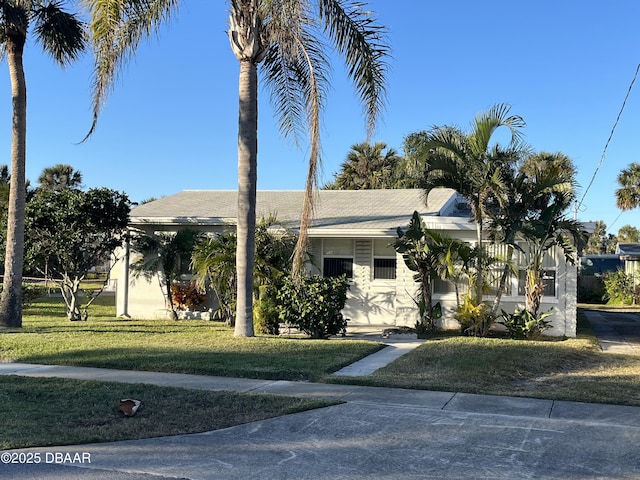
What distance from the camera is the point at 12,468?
5.14m

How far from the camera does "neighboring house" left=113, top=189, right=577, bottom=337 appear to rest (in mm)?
15133

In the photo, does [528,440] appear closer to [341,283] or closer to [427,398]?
[427,398]

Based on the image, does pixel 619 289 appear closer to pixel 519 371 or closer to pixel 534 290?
pixel 534 290

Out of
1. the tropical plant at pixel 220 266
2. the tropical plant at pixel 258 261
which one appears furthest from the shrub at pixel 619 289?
the tropical plant at pixel 220 266

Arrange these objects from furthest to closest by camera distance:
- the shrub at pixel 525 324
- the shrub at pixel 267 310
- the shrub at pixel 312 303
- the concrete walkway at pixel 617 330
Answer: the shrub at pixel 525 324, the concrete walkway at pixel 617 330, the shrub at pixel 267 310, the shrub at pixel 312 303

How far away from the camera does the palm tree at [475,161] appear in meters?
13.6

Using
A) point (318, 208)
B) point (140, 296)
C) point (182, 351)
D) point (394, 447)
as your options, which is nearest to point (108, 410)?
point (394, 447)

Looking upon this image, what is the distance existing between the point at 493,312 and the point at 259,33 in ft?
26.1

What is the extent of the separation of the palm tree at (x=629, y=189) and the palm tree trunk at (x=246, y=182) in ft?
105

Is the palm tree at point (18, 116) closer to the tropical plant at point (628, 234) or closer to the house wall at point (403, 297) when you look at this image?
the house wall at point (403, 297)

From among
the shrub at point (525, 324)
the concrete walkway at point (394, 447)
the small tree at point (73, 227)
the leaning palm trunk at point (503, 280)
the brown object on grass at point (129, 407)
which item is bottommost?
the concrete walkway at point (394, 447)

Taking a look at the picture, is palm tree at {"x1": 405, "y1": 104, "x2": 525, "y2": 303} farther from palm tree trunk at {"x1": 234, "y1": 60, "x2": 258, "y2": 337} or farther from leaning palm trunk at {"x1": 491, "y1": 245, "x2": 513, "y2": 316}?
palm tree trunk at {"x1": 234, "y1": 60, "x2": 258, "y2": 337}

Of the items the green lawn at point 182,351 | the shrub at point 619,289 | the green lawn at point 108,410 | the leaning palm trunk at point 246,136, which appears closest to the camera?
the green lawn at point 108,410

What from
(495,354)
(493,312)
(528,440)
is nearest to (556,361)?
(495,354)
